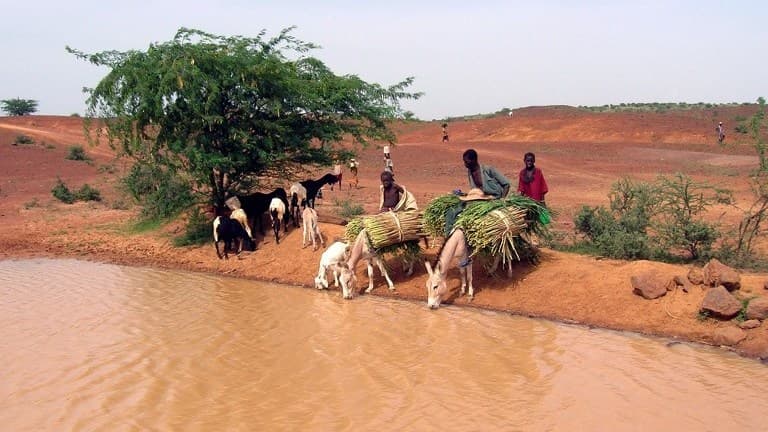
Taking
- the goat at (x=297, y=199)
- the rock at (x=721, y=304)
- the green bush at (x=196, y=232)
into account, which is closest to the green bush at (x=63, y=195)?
the green bush at (x=196, y=232)

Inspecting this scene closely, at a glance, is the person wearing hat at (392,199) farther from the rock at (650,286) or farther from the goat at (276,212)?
the rock at (650,286)

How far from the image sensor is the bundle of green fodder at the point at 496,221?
8.84m

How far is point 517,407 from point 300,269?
6.08 m

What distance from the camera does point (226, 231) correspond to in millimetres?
12328

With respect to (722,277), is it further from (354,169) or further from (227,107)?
(354,169)

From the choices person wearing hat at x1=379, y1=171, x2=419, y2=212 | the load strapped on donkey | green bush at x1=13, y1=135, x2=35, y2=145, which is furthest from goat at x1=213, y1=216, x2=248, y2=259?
green bush at x1=13, y1=135, x2=35, y2=145

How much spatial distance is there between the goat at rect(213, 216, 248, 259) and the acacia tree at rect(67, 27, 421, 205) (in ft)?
3.68

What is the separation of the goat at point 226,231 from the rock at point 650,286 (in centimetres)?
722

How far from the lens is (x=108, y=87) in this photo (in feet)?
41.1

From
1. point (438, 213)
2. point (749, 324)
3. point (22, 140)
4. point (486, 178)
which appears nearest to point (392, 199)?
point (438, 213)

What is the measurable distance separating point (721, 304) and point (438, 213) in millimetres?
3907

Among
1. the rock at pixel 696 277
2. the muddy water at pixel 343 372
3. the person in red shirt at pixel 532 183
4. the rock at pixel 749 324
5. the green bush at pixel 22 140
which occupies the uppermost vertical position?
the green bush at pixel 22 140

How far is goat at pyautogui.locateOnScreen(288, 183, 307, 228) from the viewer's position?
13.1 metres

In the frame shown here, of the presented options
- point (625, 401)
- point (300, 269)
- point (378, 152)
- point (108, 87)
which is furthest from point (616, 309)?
point (378, 152)
